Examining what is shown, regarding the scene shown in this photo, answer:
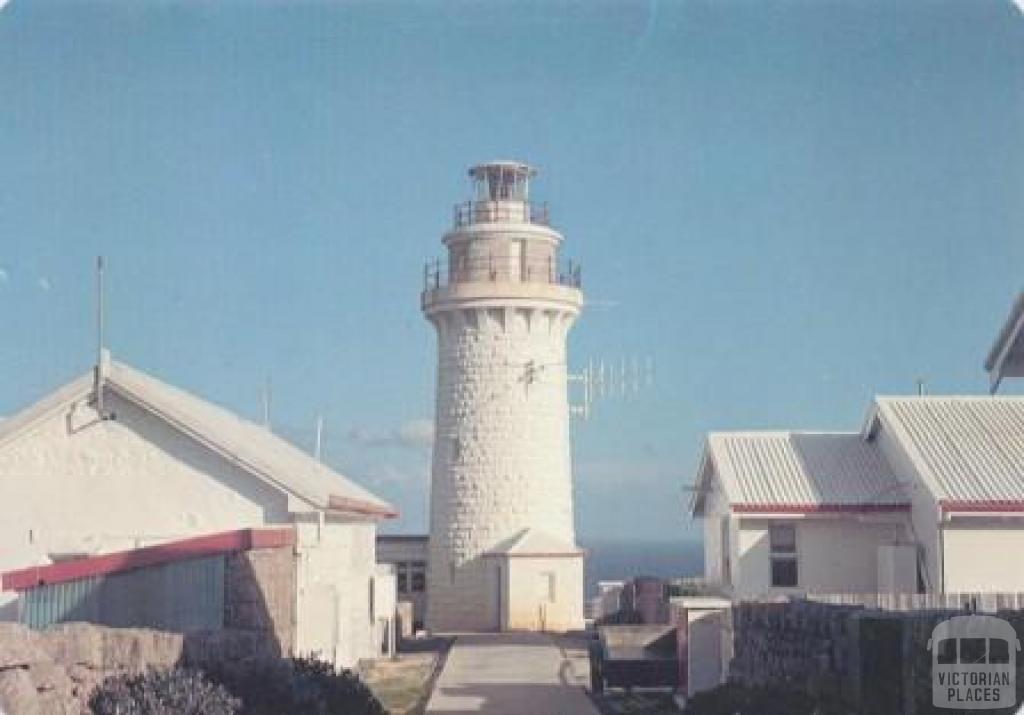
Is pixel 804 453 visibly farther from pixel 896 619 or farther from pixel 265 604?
pixel 896 619

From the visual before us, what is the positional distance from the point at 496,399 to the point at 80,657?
18799 millimetres

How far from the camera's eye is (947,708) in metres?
9.97

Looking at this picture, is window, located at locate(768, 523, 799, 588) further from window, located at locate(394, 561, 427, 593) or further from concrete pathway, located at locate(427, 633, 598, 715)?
window, located at locate(394, 561, 427, 593)

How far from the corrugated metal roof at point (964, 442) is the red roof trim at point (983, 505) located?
26 mm

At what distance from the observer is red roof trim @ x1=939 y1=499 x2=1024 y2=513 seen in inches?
710

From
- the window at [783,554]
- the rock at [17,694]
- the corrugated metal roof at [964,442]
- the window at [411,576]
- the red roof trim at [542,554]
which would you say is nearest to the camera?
the rock at [17,694]

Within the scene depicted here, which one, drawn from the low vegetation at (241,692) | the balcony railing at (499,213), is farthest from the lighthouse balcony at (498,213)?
the low vegetation at (241,692)

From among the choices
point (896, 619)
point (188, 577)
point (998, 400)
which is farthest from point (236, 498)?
point (998, 400)

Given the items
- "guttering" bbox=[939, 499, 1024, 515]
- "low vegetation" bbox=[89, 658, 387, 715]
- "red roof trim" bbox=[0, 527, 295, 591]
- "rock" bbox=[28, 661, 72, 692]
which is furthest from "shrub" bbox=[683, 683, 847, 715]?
"rock" bbox=[28, 661, 72, 692]

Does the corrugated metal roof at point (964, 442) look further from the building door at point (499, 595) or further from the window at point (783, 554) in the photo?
the building door at point (499, 595)

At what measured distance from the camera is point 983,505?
59.4ft

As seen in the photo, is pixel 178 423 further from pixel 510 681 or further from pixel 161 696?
pixel 161 696

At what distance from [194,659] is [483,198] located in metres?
18.5

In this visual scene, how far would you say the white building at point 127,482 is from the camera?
16438mm
